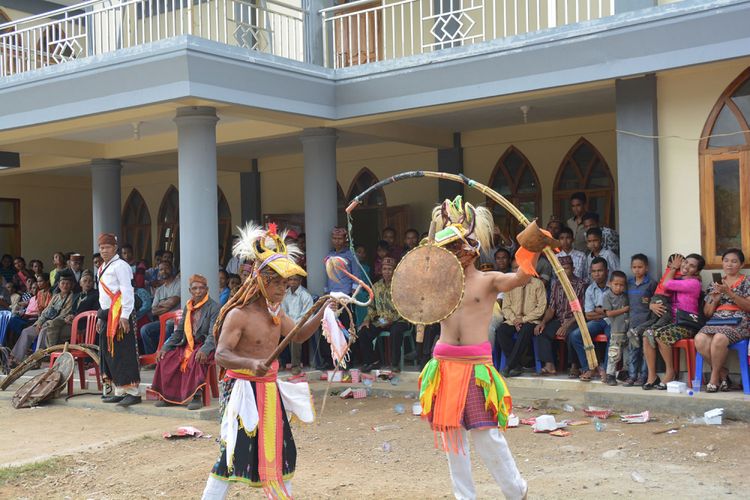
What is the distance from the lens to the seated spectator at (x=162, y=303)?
37.8 feet

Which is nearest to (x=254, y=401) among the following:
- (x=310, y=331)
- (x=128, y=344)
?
(x=310, y=331)

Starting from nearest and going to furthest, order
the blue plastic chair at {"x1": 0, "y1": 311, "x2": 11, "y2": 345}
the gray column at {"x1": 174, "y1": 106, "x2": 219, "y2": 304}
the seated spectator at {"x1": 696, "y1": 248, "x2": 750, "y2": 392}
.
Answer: the seated spectator at {"x1": 696, "y1": 248, "x2": 750, "y2": 392} < the gray column at {"x1": 174, "y1": 106, "x2": 219, "y2": 304} < the blue plastic chair at {"x1": 0, "y1": 311, "x2": 11, "y2": 345}

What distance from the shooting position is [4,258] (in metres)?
16.9

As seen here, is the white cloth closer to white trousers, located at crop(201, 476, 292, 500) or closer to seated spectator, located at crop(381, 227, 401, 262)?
seated spectator, located at crop(381, 227, 401, 262)

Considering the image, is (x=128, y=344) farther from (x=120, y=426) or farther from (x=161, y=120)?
(x=161, y=120)

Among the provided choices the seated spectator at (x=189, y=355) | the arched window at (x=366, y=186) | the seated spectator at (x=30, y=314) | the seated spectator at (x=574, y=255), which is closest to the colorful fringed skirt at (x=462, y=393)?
the seated spectator at (x=189, y=355)

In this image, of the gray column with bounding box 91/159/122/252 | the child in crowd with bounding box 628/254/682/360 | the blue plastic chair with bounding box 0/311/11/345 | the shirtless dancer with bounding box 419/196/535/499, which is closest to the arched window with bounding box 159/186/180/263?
Answer: the gray column with bounding box 91/159/122/252

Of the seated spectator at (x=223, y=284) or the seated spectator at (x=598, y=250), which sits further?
the seated spectator at (x=223, y=284)

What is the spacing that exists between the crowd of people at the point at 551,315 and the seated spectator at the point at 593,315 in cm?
1

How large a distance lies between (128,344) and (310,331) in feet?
15.5

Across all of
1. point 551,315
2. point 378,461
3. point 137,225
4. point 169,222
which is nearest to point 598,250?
point 551,315

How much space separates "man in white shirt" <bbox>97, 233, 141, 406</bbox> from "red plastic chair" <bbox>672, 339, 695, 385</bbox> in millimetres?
5391

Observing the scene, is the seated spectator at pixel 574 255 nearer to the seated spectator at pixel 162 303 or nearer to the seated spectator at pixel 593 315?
the seated spectator at pixel 593 315

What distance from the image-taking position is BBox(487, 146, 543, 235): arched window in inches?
526
